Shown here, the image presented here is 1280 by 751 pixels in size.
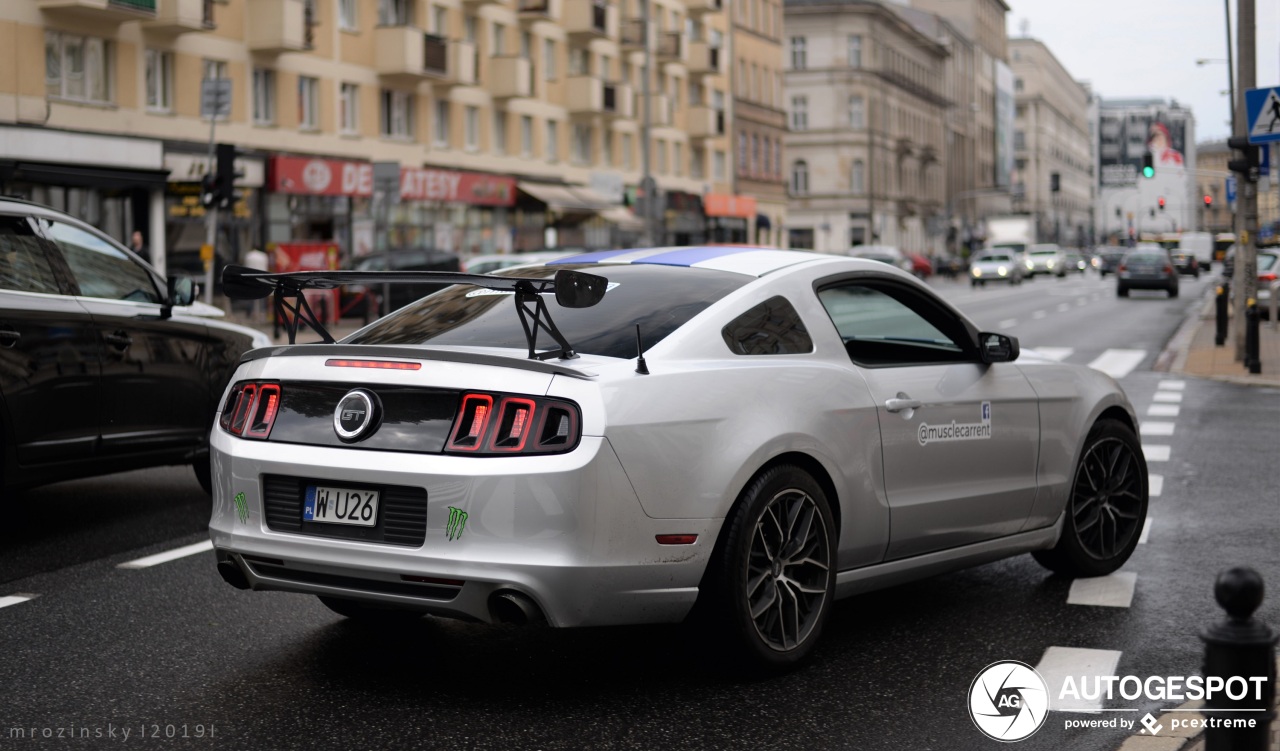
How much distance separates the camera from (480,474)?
4.84 m

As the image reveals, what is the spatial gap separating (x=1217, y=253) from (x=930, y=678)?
103 m

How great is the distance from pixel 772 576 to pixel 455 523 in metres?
1.12

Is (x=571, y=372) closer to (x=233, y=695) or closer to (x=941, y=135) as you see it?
(x=233, y=695)

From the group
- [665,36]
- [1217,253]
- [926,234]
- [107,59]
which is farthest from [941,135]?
[107,59]

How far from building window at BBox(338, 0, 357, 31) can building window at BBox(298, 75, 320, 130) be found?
2.23m

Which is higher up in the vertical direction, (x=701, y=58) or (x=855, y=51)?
(x=855, y=51)

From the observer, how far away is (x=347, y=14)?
42594 millimetres

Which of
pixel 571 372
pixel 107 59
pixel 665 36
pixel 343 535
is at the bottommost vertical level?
pixel 343 535

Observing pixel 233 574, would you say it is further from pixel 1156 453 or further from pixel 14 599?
pixel 1156 453

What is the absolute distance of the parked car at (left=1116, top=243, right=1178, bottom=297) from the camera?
171 ft

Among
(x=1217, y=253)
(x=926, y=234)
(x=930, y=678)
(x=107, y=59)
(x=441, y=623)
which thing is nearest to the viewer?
(x=930, y=678)

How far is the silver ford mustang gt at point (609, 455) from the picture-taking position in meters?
4.87

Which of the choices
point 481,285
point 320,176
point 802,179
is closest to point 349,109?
point 320,176

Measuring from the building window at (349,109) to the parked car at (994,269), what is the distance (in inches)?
1283
